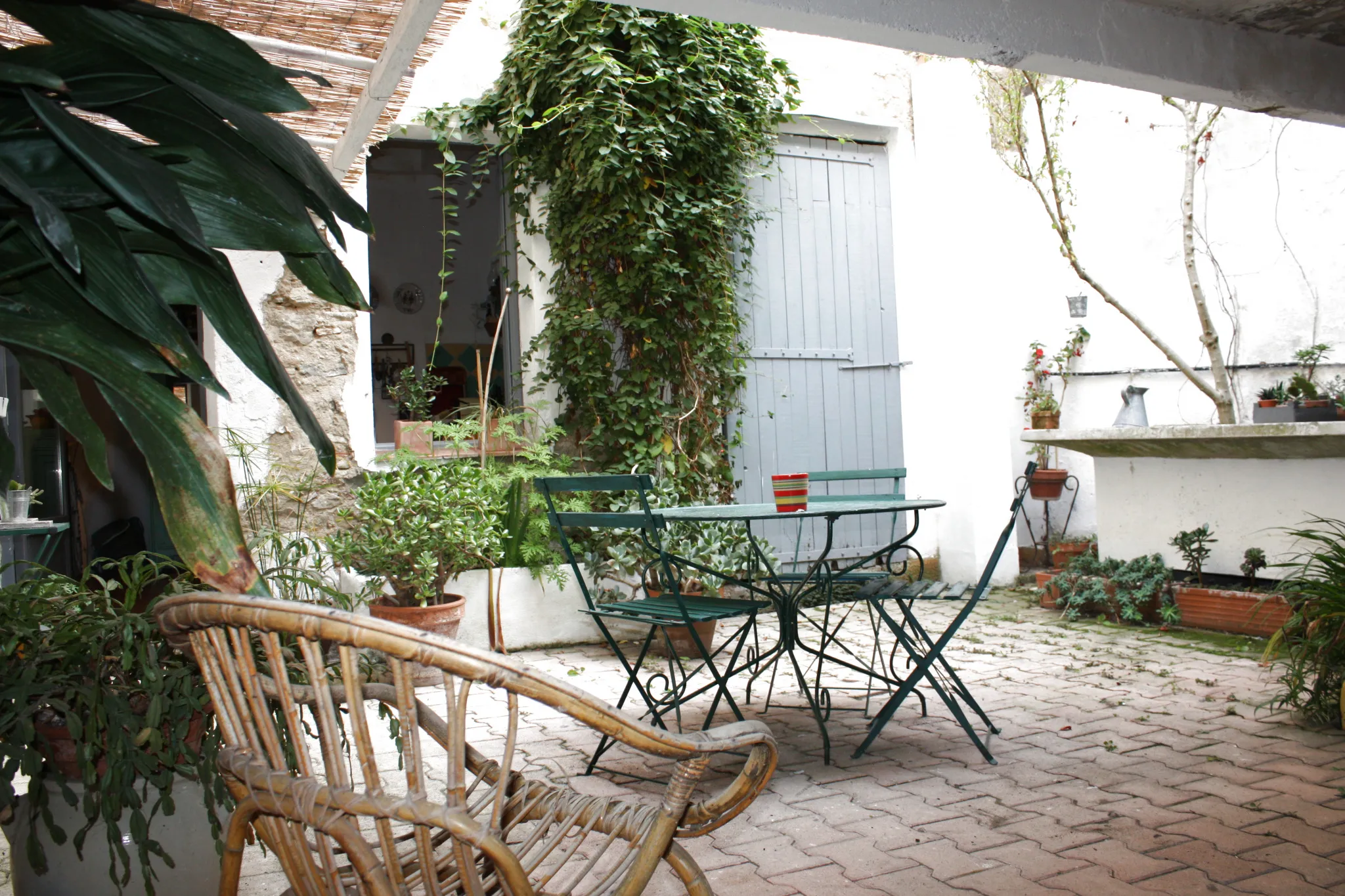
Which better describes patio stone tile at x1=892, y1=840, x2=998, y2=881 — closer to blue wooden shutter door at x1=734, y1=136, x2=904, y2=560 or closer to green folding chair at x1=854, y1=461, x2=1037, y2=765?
green folding chair at x1=854, y1=461, x2=1037, y2=765

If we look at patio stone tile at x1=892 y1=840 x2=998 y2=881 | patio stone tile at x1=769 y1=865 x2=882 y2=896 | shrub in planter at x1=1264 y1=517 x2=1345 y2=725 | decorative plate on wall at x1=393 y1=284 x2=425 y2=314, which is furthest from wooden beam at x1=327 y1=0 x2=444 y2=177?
decorative plate on wall at x1=393 y1=284 x2=425 y2=314

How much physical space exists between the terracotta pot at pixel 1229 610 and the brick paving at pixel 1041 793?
557mm

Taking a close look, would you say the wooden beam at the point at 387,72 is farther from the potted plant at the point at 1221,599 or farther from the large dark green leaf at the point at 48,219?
the potted plant at the point at 1221,599

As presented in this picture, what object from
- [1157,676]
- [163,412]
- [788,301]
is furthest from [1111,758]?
[788,301]

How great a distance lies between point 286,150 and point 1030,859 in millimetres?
2268

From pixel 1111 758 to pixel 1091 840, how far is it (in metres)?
0.75

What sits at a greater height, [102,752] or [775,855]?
[102,752]

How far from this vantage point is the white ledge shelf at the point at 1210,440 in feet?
15.6

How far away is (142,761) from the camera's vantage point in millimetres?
1855

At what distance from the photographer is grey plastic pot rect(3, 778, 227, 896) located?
1.95 metres

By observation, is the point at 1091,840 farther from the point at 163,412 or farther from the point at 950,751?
the point at 163,412

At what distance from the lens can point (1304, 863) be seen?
7.86 ft

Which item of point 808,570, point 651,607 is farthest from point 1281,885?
point 651,607

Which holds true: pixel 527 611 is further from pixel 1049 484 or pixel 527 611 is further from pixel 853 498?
pixel 1049 484
